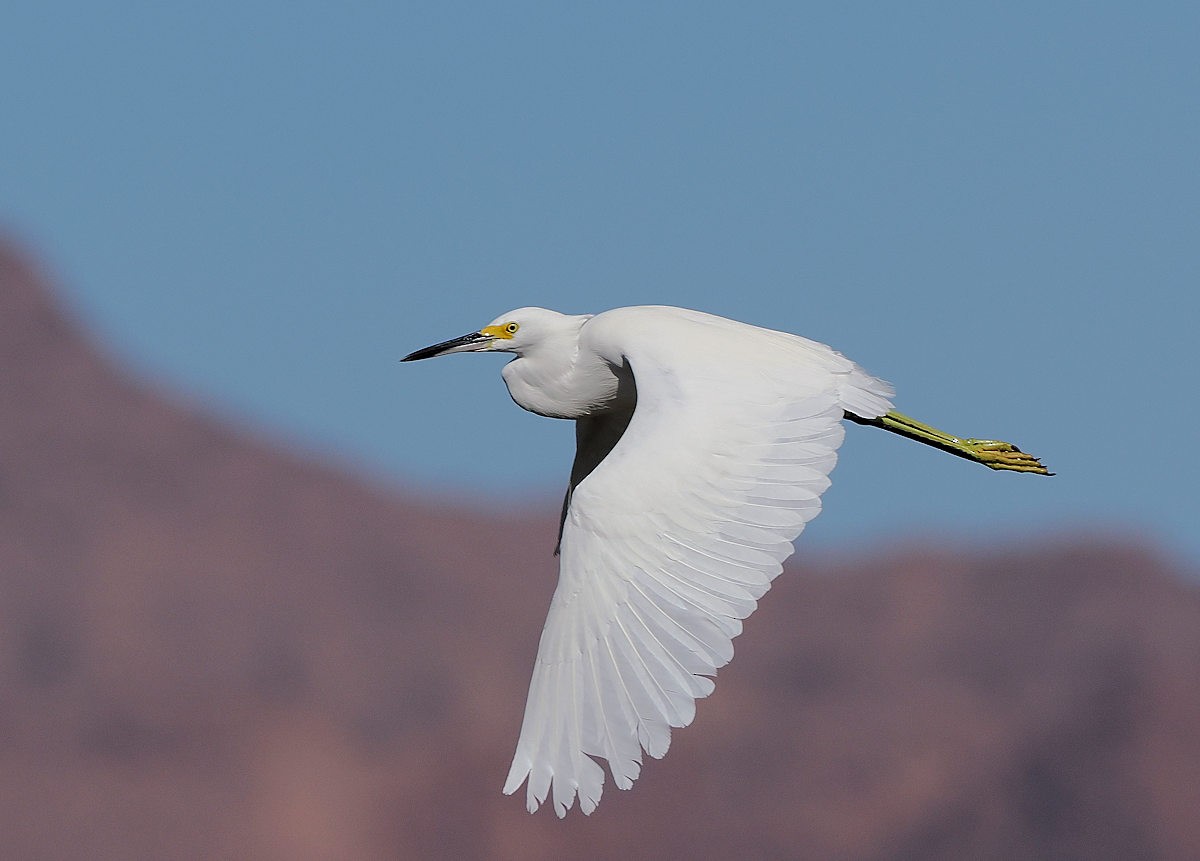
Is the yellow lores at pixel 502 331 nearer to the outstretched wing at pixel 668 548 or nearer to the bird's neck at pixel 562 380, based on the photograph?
the bird's neck at pixel 562 380

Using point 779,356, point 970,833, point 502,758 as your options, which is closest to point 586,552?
point 779,356

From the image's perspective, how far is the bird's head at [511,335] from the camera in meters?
9.41

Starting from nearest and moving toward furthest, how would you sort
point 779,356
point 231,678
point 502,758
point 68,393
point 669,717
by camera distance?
point 669,717 < point 779,356 < point 502,758 < point 231,678 < point 68,393

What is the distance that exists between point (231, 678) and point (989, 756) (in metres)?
18.6

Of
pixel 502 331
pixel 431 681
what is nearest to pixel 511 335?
pixel 502 331

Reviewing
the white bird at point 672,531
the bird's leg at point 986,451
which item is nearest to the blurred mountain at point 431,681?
the bird's leg at point 986,451

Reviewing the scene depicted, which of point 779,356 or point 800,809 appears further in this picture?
point 800,809

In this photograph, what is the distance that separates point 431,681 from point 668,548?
4018cm

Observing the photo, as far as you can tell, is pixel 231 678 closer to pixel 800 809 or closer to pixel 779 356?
pixel 800 809

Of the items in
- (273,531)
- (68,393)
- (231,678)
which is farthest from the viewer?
(68,393)

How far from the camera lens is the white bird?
6297 millimetres

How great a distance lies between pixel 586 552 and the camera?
22.7 feet

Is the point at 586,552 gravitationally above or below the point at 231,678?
above

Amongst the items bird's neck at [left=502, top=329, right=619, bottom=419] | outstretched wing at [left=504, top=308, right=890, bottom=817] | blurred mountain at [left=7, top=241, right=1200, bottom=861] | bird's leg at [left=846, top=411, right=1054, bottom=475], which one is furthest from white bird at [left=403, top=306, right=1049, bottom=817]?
blurred mountain at [left=7, top=241, right=1200, bottom=861]
